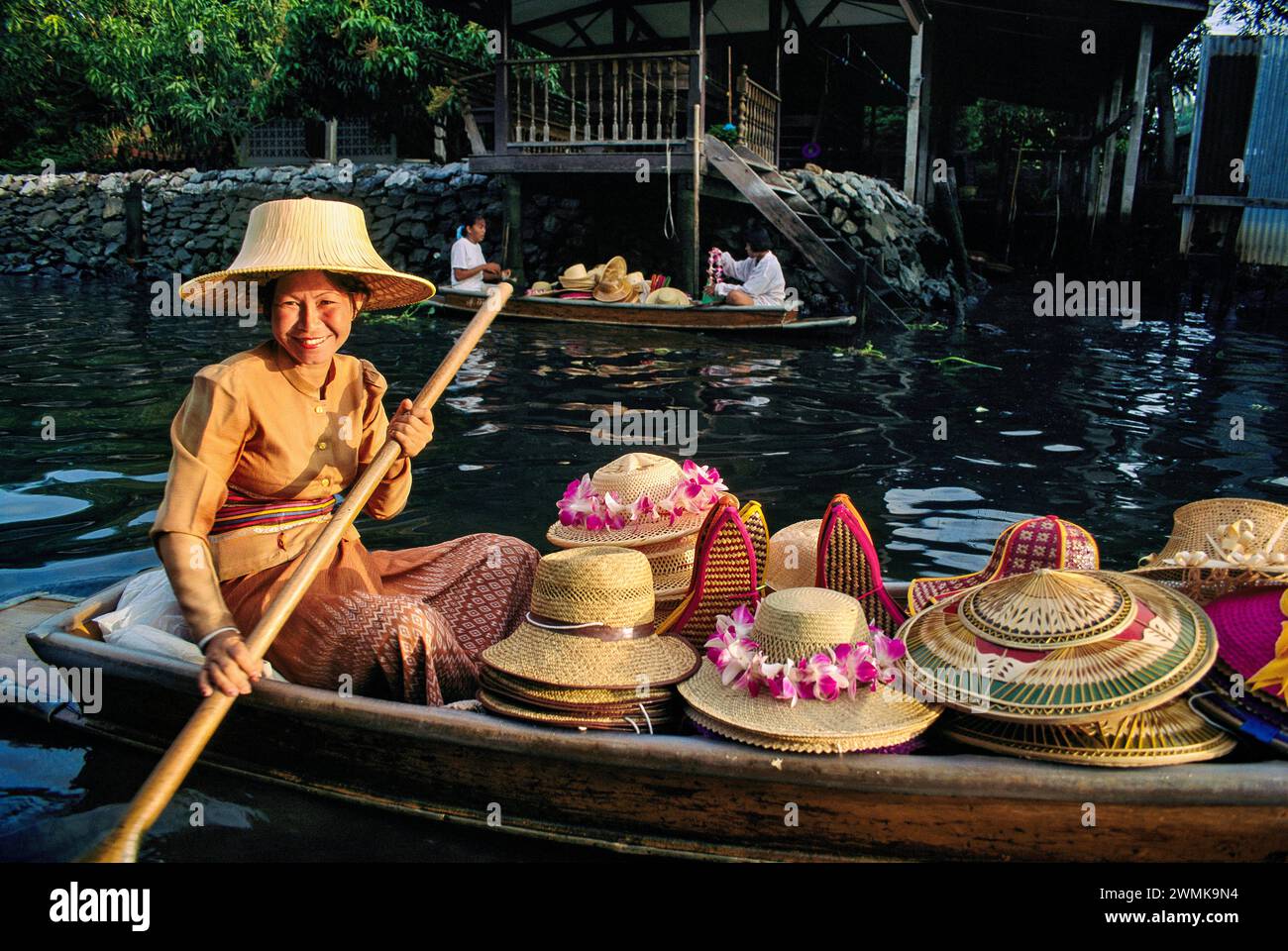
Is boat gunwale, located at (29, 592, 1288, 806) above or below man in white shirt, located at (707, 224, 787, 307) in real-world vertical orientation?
below

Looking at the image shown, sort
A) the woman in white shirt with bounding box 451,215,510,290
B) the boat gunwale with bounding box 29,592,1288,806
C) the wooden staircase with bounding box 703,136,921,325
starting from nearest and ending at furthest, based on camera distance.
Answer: the boat gunwale with bounding box 29,592,1288,806, the wooden staircase with bounding box 703,136,921,325, the woman in white shirt with bounding box 451,215,510,290

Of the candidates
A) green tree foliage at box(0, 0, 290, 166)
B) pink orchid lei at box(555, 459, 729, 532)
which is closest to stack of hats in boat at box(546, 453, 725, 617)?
pink orchid lei at box(555, 459, 729, 532)

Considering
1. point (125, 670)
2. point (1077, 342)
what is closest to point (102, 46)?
point (1077, 342)

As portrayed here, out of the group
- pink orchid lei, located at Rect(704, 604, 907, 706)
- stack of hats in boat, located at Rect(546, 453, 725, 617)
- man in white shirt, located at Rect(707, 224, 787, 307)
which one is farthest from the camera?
man in white shirt, located at Rect(707, 224, 787, 307)

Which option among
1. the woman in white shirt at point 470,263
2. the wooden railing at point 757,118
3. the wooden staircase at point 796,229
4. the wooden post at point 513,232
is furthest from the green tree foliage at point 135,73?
the wooden staircase at point 796,229

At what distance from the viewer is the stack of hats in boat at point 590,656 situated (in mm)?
2629

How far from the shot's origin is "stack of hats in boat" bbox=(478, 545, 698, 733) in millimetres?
2629

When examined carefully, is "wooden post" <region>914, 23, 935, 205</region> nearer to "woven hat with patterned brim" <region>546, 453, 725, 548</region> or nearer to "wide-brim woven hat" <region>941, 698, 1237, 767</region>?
"woven hat with patterned brim" <region>546, 453, 725, 548</region>

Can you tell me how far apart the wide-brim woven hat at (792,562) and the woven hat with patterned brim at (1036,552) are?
41 centimetres

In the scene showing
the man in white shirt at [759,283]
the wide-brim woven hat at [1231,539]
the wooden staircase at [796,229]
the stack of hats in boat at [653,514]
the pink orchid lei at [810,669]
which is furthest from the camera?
the wooden staircase at [796,229]

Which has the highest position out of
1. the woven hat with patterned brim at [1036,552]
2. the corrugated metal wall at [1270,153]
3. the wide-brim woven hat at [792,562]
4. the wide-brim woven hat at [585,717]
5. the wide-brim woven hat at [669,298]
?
the corrugated metal wall at [1270,153]

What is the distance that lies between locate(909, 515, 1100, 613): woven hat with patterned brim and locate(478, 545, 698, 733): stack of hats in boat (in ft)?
3.02

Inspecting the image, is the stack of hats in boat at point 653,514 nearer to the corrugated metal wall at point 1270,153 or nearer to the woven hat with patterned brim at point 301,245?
the woven hat with patterned brim at point 301,245
